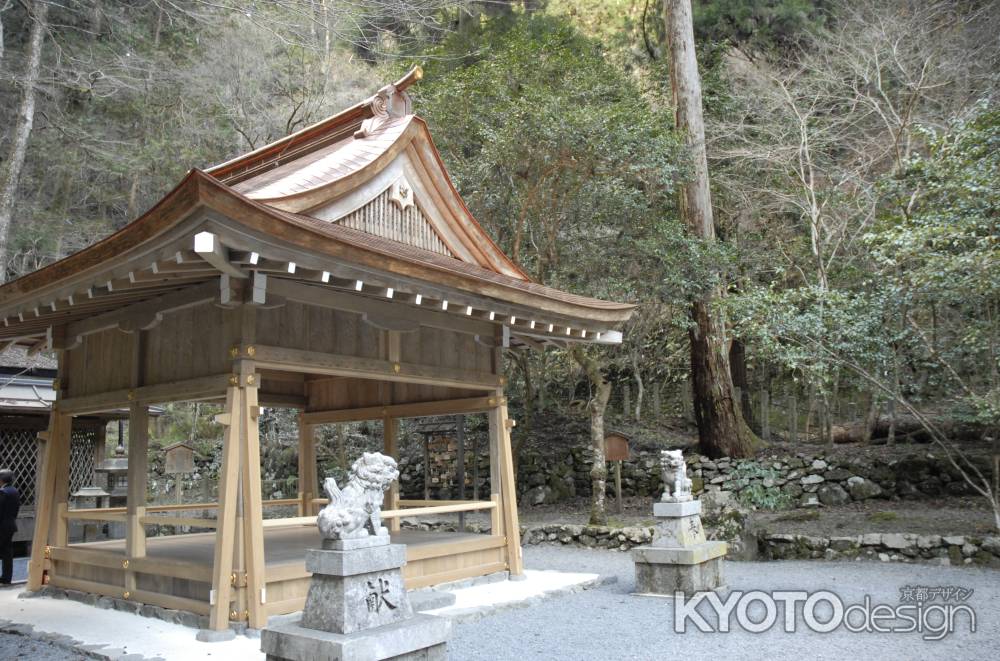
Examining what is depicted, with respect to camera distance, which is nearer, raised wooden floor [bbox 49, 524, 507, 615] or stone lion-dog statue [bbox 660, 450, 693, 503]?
raised wooden floor [bbox 49, 524, 507, 615]

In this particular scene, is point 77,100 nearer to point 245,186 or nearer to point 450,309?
point 245,186

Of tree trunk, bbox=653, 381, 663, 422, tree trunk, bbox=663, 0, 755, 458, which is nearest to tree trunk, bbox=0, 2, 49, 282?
tree trunk, bbox=663, 0, 755, 458

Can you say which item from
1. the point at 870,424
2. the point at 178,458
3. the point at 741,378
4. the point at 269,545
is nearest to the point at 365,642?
the point at 269,545

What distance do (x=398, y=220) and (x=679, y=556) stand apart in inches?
182

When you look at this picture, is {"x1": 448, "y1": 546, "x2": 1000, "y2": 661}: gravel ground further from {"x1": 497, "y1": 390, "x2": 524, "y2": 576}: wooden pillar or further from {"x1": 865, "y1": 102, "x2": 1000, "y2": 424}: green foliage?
{"x1": 865, "y1": 102, "x2": 1000, "y2": 424}: green foliage

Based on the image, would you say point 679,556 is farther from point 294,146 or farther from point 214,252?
point 294,146

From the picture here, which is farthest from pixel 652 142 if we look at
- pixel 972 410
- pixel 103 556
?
pixel 103 556

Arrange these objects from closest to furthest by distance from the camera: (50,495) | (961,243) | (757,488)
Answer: (50,495)
(961,243)
(757,488)

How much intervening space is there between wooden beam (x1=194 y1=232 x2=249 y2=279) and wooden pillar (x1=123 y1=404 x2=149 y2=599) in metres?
2.35

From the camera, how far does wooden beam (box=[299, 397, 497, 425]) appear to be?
7.97 meters

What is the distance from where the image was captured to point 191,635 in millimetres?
5438

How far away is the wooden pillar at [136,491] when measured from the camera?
6410 mm

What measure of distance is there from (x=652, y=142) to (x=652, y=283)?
7.81ft

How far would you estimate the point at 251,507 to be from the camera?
546cm
